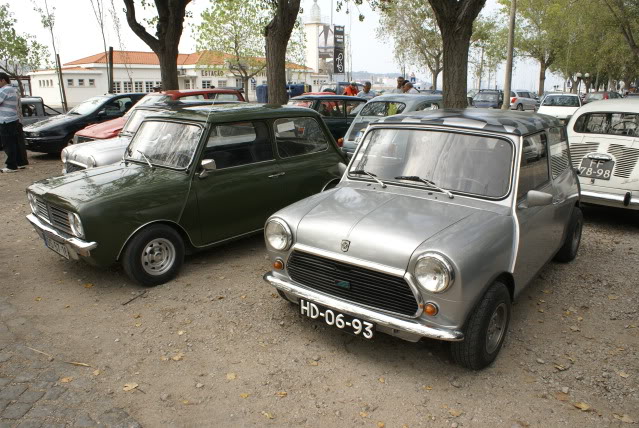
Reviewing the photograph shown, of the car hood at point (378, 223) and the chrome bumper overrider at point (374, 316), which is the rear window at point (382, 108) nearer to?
the car hood at point (378, 223)

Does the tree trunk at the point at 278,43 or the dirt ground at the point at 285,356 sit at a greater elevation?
the tree trunk at the point at 278,43

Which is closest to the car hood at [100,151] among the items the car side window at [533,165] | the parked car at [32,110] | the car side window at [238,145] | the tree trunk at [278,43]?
the car side window at [238,145]

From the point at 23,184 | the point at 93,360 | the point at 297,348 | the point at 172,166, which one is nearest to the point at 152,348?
the point at 93,360

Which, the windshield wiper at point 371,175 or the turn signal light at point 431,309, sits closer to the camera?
the turn signal light at point 431,309

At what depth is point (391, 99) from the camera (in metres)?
11.0

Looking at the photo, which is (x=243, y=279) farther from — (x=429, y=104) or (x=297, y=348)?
(x=429, y=104)

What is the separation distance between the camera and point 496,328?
3857 mm

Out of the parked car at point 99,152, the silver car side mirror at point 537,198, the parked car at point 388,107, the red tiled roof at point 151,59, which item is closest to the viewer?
the silver car side mirror at point 537,198

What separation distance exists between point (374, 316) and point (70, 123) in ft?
39.4

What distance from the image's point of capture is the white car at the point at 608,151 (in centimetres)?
704

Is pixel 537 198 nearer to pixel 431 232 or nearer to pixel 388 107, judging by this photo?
pixel 431 232

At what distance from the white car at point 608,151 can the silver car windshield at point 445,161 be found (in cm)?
382

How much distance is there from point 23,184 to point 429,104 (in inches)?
343

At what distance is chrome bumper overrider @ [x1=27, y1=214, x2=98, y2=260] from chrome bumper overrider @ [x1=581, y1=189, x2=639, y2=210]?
6.45m
